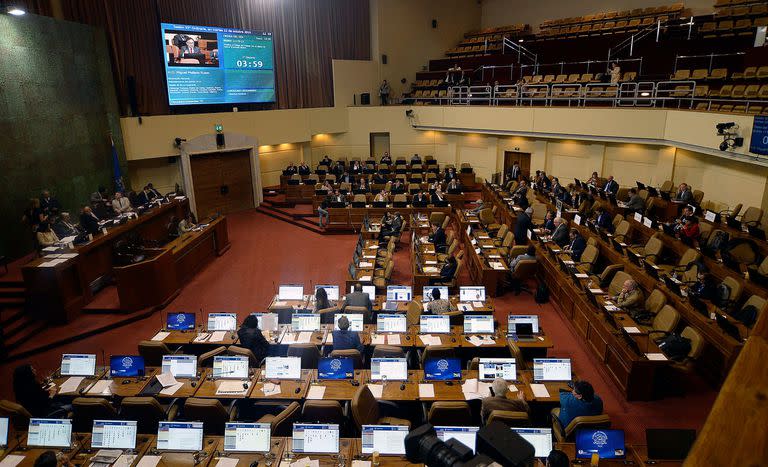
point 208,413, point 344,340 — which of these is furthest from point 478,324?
point 208,413

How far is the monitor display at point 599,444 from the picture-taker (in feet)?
16.5

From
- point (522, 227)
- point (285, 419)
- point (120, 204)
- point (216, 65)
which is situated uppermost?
point (216, 65)

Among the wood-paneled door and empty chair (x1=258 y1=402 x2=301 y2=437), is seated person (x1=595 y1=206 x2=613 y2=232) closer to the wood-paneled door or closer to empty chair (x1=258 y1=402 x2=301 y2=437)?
empty chair (x1=258 y1=402 x2=301 y2=437)

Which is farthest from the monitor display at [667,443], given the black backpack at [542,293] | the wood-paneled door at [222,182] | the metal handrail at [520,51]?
the metal handrail at [520,51]

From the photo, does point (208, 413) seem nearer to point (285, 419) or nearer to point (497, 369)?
point (285, 419)

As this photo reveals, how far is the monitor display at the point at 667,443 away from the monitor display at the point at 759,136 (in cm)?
837

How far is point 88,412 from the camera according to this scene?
6.02 meters

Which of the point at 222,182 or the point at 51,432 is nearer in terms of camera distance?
the point at 51,432

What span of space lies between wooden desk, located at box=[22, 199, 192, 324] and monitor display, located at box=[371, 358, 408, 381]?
283 inches

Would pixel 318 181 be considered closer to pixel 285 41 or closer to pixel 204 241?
pixel 285 41

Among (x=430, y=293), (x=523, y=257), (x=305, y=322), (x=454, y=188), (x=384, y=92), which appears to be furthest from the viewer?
(x=384, y=92)

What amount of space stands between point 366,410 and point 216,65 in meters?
16.3

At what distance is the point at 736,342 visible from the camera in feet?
22.3

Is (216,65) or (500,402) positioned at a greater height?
(216,65)
